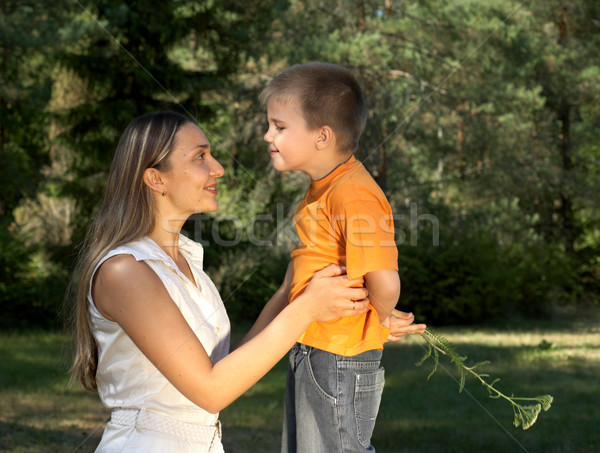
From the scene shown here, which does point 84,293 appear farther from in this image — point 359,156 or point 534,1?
point 534,1

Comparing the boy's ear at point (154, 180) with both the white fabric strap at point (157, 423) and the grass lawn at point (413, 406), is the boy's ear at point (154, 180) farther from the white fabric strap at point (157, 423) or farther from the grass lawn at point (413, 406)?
the grass lawn at point (413, 406)

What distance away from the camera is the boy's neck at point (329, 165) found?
2.68 metres

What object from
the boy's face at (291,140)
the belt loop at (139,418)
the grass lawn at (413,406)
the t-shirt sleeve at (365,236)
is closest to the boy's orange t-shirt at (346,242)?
the t-shirt sleeve at (365,236)

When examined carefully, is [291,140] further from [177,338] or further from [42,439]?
[42,439]

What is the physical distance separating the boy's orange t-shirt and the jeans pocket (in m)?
0.11

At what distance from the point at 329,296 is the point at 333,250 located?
1.62 ft

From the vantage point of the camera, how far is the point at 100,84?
1279 cm

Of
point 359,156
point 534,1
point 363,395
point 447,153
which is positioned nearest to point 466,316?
point 359,156

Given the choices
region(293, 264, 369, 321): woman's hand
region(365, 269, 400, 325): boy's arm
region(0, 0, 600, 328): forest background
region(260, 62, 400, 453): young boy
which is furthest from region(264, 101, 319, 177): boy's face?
region(0, 0, 600, 328): forest background

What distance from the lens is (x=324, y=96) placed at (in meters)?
2.67

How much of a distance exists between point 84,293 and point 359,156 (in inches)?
559

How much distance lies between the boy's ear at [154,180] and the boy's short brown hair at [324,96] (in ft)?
2.12

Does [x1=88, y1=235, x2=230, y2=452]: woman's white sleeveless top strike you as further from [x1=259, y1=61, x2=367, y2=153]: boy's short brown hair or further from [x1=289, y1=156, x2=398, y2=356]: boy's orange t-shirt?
[x1=259, y1=61, x2=367, y2=153]: boy's short brown hair

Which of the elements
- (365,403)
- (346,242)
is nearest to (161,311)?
(346,242)
